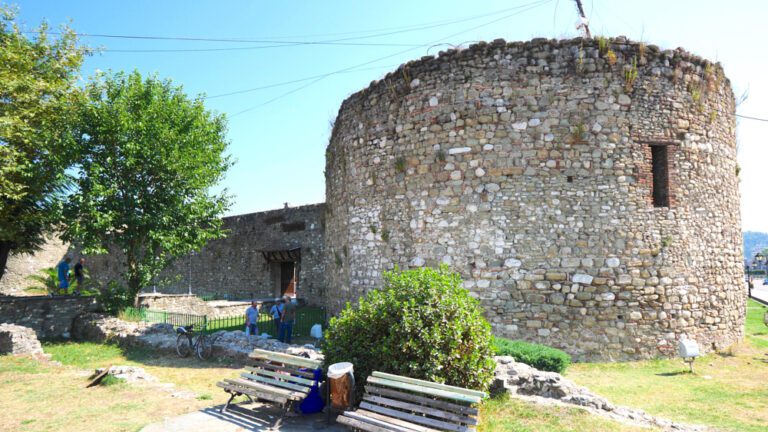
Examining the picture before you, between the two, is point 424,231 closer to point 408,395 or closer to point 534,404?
point 534,404

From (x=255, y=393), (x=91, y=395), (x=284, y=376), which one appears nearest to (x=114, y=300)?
(x=91, y=395)

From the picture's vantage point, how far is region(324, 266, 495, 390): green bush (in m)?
5.54

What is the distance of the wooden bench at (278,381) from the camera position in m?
5.61

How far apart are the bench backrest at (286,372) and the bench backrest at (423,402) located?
93 centimetres

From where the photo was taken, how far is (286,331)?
1296 cm

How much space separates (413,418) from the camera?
479cm

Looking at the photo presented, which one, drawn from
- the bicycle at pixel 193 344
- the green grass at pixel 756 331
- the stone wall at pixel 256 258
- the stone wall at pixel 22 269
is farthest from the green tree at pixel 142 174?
the stone wall at pixel 22 269

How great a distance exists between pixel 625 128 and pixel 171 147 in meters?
12.0

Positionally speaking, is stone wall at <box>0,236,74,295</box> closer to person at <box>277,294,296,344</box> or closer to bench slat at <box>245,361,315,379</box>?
person at <box>277,294,296,344</box>

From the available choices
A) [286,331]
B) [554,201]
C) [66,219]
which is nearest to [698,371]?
[554,201]

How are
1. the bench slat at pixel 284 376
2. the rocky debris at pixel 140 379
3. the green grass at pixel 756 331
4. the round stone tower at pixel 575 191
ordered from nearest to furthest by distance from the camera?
the bench slat at pixel 284 376 → the rocky debris at pixel 140 379 → the round stone tower at pixel 575 191 → the green grass at pixel 756 331

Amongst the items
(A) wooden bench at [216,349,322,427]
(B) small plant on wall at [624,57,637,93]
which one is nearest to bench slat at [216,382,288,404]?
(A) wooden bench at [216,349,322,427]

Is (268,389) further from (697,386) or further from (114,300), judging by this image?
(114,300)

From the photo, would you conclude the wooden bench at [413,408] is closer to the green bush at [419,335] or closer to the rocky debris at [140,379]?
the green bush at [419,335]
